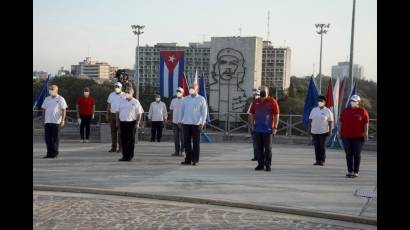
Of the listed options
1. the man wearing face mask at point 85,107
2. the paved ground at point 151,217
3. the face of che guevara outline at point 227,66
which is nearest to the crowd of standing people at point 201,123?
the man wearing face mask at point 85,107

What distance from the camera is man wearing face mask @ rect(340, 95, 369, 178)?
1088 cm

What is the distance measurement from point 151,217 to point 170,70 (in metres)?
13.2

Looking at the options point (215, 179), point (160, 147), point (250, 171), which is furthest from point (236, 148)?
point (215, 179)

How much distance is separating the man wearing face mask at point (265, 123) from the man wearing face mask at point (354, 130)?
1.42m

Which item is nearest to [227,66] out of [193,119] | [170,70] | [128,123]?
[170,70]

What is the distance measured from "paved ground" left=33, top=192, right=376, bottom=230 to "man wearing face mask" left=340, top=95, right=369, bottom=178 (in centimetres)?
404

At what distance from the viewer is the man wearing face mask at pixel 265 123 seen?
37.4 feet

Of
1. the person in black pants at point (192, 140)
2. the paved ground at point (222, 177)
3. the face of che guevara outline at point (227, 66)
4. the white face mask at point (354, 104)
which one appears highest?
the face of che guevara outline at point (227, 66)

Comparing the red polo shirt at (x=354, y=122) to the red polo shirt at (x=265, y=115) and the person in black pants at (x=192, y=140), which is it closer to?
the red polo shirt at (x=265, y=115)

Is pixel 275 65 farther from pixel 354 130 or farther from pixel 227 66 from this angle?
pixel 354 130

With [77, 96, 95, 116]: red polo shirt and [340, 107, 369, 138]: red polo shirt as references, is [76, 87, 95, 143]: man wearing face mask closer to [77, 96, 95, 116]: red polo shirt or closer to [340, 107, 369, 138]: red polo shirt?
[77, 96, 95, 116]: red polo shirt

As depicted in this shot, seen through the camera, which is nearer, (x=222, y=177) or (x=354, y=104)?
(x=222, y=177)

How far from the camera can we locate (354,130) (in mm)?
10867
